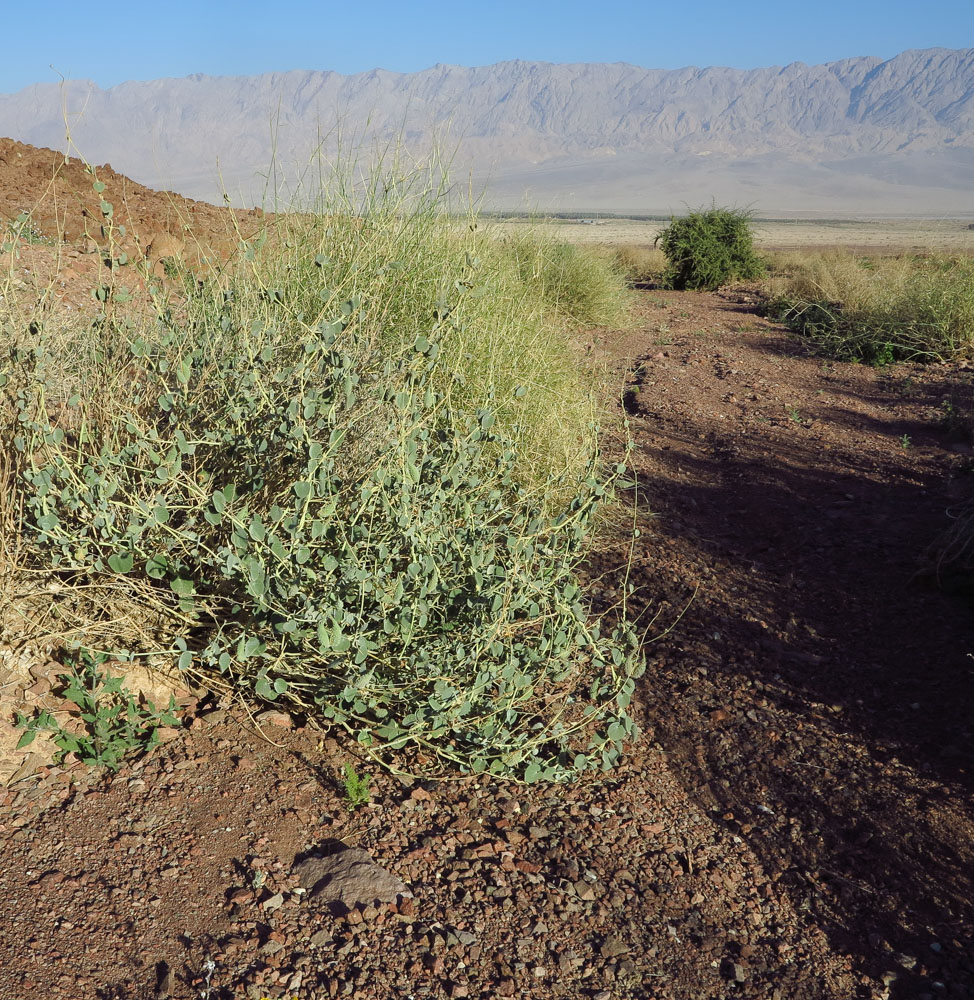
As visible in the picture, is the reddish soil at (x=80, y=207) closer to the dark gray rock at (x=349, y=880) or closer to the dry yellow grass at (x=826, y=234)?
the dark gray rock at (x=349, y=880)

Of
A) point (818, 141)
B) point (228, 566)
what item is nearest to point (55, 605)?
point (228, 566)

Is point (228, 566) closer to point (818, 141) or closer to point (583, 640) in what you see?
point (583, 640)

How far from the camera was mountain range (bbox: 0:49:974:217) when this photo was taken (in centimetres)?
8850

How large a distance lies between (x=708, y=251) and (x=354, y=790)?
14166 mm

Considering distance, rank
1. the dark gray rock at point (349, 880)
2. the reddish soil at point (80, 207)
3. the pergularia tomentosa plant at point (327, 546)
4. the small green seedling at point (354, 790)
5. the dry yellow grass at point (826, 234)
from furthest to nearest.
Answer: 1. the dry yellow grass at point (826, 234)
2. the reddish soil at point (80, 207)
3. the small green seedling at point (354, 790)
4. the pergularia tomentosa plant at point (327, 546)
5. the dark gray rock at point (349, 880)

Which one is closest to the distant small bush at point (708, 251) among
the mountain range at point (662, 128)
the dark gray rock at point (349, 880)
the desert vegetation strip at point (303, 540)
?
the desert vegetation strip at point (303, 540)

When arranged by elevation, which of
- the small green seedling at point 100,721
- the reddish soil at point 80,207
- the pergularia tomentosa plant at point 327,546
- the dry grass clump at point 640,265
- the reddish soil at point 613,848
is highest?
the reddish soil at point 80,207

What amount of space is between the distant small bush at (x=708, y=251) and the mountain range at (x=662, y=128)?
36232 millimetres

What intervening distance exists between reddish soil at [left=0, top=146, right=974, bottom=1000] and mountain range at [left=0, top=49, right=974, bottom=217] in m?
49.8

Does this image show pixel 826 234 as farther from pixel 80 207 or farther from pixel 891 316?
pixel 80 207

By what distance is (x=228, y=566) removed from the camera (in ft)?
7.23

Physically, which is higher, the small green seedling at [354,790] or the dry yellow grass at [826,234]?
the small green seedling at [354,790]

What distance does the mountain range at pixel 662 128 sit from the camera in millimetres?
88500

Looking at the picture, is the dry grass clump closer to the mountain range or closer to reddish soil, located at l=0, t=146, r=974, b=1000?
reddish soil, located at l=0, t=146, r=974, b=1000
